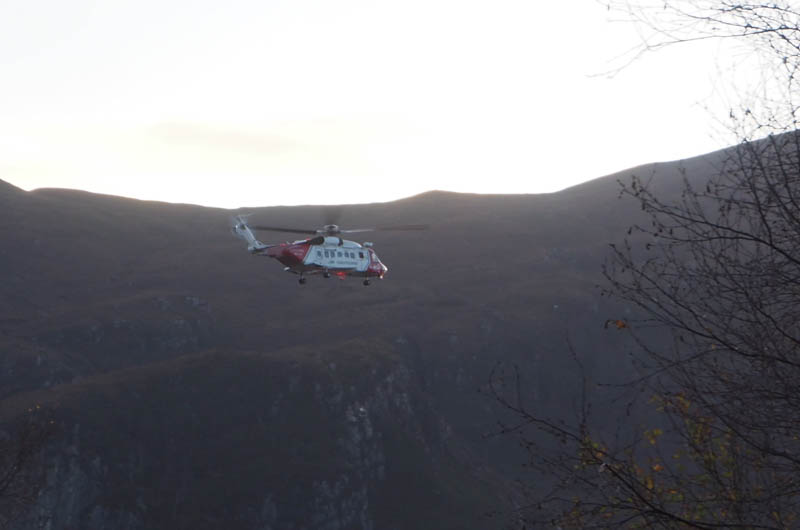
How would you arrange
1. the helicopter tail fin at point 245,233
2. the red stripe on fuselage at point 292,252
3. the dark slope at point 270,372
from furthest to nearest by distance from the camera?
the dark slope at point 270,372 < the helicopter tail fin at point 245,233 < the red stripe on fuselage at point 292,252

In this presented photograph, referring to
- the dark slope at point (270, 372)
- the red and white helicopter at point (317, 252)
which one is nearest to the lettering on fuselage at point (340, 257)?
the red and white helicopter at point (317, 252)

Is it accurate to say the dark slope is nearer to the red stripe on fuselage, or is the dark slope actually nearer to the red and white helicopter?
the red and white helicopter

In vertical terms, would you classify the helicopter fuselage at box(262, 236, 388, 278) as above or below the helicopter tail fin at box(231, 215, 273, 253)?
below

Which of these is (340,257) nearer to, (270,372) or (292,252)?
(292,252)

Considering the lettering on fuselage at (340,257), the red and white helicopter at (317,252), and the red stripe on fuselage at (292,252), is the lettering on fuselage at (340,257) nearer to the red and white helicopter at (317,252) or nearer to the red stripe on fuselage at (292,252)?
the red and white helicopter at (317,252)

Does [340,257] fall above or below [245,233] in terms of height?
below

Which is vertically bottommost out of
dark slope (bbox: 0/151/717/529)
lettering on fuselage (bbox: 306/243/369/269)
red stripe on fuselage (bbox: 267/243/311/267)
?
dark slope (bbox: 0/151/717/529)

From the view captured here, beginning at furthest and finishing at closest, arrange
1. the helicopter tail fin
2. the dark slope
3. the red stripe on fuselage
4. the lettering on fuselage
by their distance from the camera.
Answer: the dark slope
the lettering on fuselage
the helicopter tail fin
the red stripe on fuselage

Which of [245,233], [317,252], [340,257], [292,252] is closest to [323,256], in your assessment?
[317,252]

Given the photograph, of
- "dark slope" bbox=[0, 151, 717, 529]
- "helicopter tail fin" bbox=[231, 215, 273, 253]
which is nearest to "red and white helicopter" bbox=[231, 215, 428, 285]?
"helicopter tail fin" bbox=[231, 215, 273, 253]
